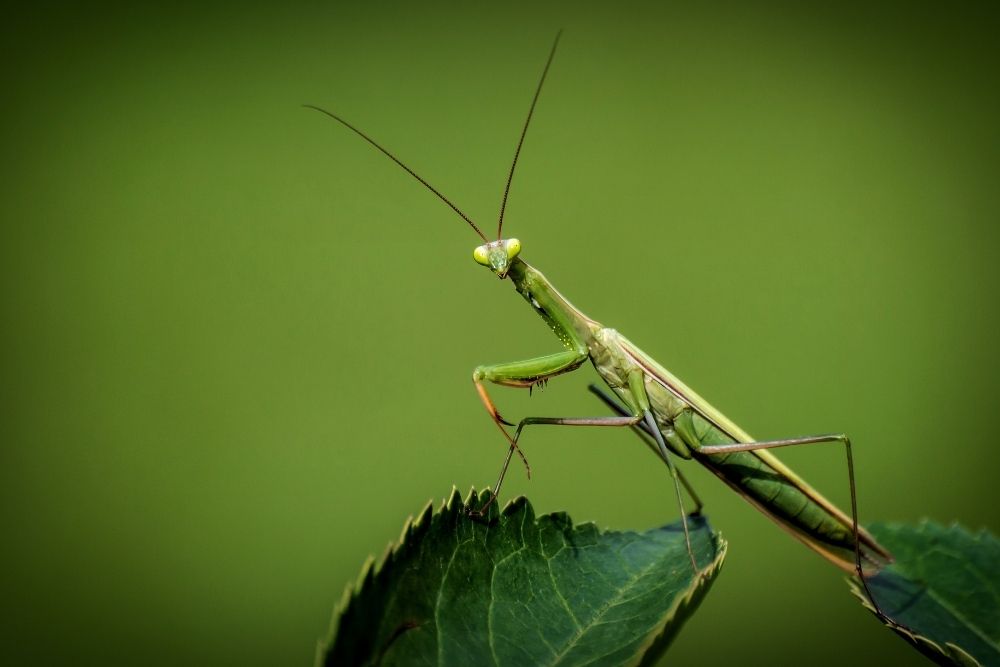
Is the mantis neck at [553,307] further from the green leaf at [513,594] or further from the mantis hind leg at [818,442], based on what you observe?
the green leaf at [513,594]

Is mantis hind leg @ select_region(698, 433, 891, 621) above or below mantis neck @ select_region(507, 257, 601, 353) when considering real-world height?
below

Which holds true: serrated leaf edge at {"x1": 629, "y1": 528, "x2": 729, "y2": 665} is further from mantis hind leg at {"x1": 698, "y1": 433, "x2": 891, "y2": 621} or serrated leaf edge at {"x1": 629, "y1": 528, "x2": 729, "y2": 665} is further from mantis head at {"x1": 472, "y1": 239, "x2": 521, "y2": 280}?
mantis head at {"x1": 472, "y1": 239, "x2": 521, "y2": 280}

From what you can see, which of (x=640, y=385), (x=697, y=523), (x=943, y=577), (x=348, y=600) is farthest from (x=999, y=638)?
(x=348, y=600)

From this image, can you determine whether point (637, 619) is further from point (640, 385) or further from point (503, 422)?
point (640, 385)

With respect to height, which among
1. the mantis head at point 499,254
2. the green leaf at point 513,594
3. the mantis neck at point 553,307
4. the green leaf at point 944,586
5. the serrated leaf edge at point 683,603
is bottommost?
the green leaf at point 944,586


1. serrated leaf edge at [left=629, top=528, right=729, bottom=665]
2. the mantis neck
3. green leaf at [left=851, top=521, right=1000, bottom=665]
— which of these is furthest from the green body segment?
serrated leaf edge at [left=629, top=528, right=729, bottom=665]

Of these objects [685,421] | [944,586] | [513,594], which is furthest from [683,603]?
[685,421]

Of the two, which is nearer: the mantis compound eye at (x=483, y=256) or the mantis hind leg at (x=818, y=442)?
the mantis hind leg at (x=818, y=442)

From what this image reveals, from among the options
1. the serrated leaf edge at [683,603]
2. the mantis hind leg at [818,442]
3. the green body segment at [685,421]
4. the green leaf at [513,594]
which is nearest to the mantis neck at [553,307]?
the green body segment at [685,421]
